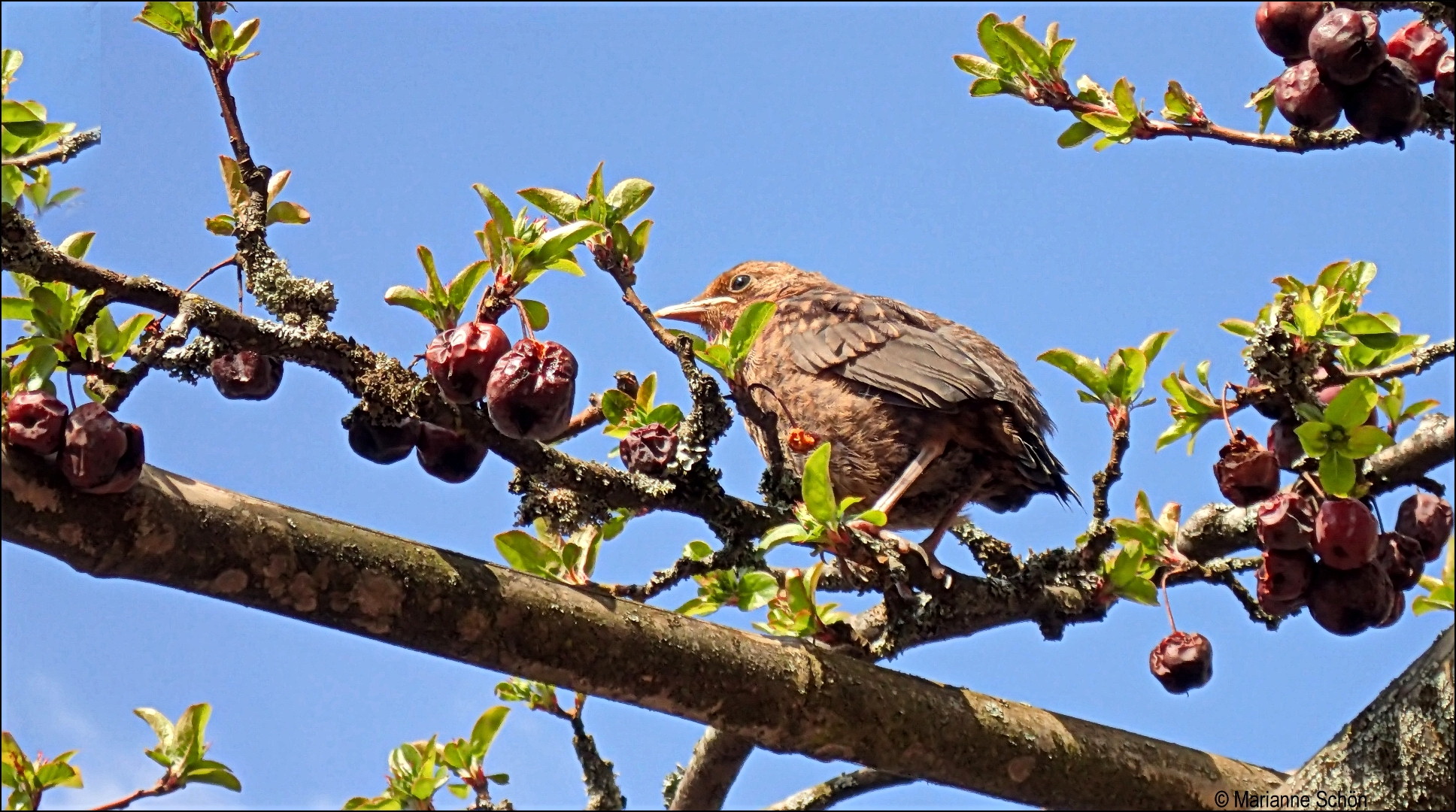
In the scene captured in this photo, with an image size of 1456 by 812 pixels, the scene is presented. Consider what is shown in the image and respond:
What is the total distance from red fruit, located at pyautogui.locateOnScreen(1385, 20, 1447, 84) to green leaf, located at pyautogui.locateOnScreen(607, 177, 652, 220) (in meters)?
1.50

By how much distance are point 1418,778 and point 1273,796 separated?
354 mm

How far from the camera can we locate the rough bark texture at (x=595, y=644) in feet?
6.95

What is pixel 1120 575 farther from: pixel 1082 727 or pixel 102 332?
pixel 102 332

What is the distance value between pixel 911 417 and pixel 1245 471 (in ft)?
4.47

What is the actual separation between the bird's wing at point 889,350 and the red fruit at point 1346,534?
142cm

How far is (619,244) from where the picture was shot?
288 centimetres

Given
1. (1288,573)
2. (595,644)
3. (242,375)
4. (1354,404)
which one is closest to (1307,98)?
(1354,404)

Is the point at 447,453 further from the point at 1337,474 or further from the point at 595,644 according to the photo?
the point at 1337,474

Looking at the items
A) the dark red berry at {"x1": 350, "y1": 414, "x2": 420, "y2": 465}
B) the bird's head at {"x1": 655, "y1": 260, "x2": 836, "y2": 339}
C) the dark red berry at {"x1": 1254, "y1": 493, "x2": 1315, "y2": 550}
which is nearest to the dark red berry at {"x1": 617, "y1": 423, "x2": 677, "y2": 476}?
the dark red berry at {"x1": 350, "y1": 414, "x2": 420, "y2": 465}

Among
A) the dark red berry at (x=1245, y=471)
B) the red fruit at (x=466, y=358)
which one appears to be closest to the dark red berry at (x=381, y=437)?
the red fruit at (x=466, y=358)

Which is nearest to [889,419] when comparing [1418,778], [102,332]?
[1418,778]

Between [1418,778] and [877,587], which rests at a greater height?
[877,587]

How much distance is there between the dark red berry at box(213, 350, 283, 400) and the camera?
2.58 meters

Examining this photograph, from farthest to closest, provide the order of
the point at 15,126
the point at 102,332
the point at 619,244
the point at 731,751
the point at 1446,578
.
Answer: the point at 1446,578 → the point at 731,751 → the point at 619,244 → the point at 102,332 → the point at 15,126
